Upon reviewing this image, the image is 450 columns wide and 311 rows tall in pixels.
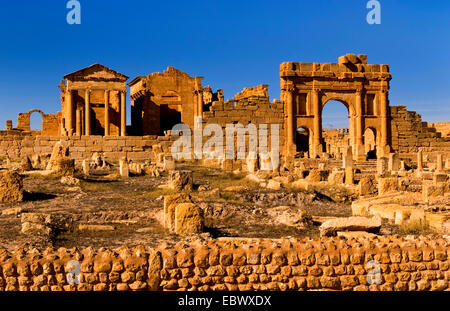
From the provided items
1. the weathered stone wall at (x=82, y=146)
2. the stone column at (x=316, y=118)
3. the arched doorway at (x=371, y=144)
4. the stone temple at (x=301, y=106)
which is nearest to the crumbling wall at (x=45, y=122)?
the stone temple at (x=301, y=106)

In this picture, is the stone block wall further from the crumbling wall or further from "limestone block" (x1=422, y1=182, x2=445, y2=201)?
the crumbling wall

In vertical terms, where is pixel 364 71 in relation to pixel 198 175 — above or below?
above

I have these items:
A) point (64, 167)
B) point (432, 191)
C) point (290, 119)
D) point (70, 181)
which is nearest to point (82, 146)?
point (64, 167)

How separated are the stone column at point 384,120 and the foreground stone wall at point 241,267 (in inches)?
934

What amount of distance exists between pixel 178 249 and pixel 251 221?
4.64 metres

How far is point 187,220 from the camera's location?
27.0 ft

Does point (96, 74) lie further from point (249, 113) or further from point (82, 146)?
point (249, 113)

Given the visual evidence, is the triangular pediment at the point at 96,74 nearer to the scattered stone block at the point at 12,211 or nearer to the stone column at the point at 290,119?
the stone column at the point at 290,119

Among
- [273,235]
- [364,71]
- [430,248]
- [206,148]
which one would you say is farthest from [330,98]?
[430,248]

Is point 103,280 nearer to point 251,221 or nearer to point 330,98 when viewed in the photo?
point 251,221

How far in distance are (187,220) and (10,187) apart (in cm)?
488

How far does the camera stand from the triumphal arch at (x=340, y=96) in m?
27.6
